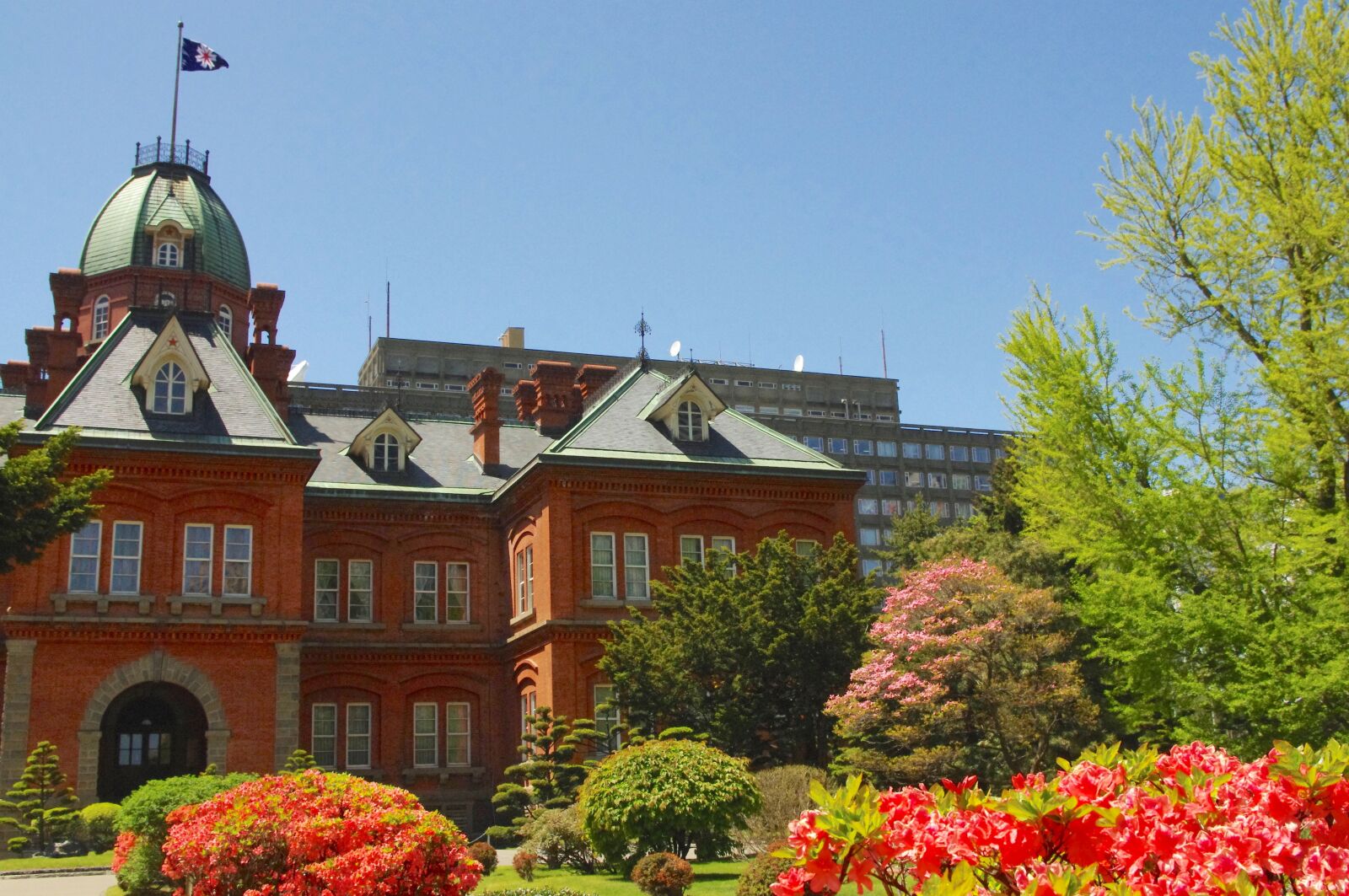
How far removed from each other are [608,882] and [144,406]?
18.7m

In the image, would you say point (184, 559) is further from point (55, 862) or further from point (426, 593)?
point (55, 862)

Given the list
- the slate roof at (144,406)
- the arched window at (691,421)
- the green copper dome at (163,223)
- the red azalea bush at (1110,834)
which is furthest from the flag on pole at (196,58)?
the red azalea bush at (1110,834)

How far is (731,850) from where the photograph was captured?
2142cm

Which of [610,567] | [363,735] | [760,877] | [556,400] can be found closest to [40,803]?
[363,735]

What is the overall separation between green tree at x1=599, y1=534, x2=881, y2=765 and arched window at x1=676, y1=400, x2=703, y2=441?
8.17 meters

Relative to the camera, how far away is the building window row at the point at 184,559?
97.8 feet

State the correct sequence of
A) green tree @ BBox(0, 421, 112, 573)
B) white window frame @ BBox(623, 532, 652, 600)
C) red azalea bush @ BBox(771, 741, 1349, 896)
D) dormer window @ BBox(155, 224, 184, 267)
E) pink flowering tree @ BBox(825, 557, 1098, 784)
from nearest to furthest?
1. red azalea bush @ BBox(771, 741, 1349, 896)
2. green tree @ BBox(0, 421, 112, 573)
3. pink flowering tree @ BBox(825, 557, 1098, 784)
4. white window frame @ BBox(623, 532, 652, 600)
5. dormer window @ BBox(155, 224, 184, 267)

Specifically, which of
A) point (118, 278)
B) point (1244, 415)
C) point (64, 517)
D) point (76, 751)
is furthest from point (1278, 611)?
point (118, 278)

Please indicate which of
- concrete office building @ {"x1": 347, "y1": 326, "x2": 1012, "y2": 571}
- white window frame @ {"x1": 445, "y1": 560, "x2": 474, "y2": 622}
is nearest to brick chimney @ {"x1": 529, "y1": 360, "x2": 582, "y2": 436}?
white window frame @ {"x1": 445, "y1": 560, "x2": 474, "y2": 622}

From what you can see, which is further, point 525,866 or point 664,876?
point 525,866

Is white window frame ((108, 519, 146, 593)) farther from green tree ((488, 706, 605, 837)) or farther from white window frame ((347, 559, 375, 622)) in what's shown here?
green tree ((488, 706, 605, 837))

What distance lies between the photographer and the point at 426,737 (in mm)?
34844

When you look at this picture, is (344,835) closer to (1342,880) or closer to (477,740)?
(1342,880)

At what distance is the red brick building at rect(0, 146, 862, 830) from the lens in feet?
97.5
